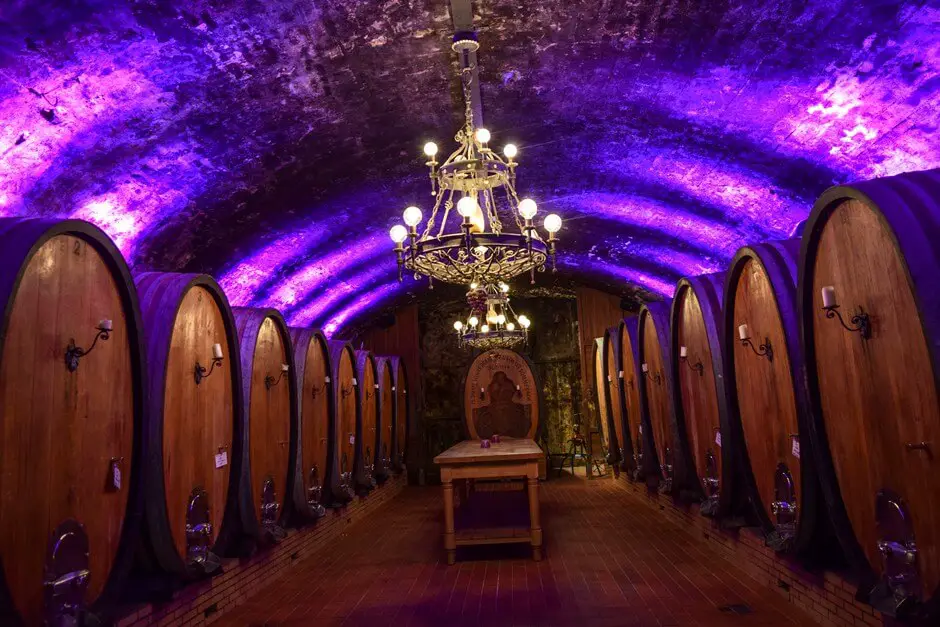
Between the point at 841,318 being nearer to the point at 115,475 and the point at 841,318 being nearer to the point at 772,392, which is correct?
the point at 772,392

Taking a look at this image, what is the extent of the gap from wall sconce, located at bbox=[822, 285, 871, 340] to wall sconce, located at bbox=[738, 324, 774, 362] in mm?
847

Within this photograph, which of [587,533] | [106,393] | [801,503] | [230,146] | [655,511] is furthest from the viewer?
[655,511]

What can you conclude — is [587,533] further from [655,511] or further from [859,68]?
[859,68]

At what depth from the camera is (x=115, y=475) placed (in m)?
2.90

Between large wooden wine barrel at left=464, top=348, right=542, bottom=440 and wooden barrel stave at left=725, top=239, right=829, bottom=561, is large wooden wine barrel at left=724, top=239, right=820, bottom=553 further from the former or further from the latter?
large wooden wine barrel at left=464, top=348, right=542, bottom=440

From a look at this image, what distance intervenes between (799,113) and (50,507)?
4.80 meters

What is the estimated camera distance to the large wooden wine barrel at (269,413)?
4676mm

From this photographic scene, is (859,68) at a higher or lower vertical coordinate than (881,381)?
higher

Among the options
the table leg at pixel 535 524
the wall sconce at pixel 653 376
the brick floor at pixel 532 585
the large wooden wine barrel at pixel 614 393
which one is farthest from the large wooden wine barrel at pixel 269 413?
the large wooden wine barrel at pixel 614 393

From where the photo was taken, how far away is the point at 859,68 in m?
3.94

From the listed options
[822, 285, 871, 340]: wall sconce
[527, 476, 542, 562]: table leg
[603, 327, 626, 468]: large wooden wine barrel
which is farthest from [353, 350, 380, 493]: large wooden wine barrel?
[822, 285, 871, 340]: wall sconce

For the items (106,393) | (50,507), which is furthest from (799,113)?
(50,507)

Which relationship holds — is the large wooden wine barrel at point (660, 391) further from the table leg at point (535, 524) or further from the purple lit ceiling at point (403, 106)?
the purple lit ceiling at point (403, 106)

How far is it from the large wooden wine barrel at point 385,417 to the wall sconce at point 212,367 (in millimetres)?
5237
